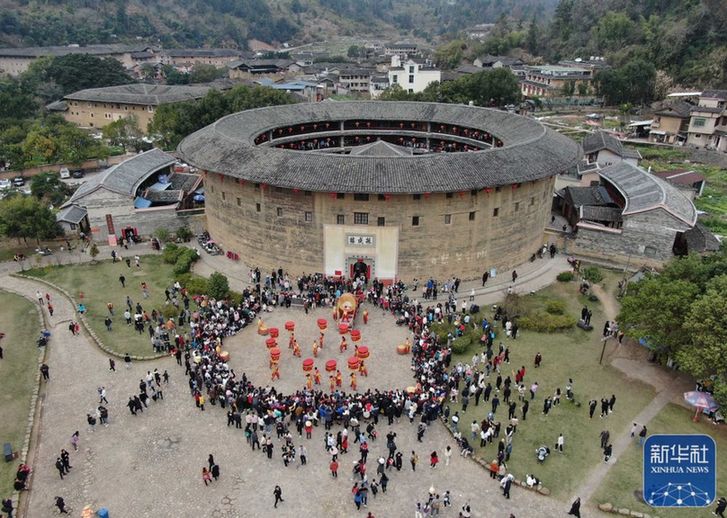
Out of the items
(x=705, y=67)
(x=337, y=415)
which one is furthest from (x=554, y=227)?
(x=705, y=67)

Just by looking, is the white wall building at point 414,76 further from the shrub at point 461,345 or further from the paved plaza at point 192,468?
the paved plaza at point 192,468

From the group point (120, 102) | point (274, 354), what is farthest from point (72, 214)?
point (120, 102)

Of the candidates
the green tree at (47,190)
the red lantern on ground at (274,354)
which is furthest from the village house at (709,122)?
the green tree at (47,190)

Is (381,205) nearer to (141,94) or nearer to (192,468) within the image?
(192,468)

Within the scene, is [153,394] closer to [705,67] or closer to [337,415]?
[337,415]

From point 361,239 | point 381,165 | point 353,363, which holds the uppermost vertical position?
point 381,165
